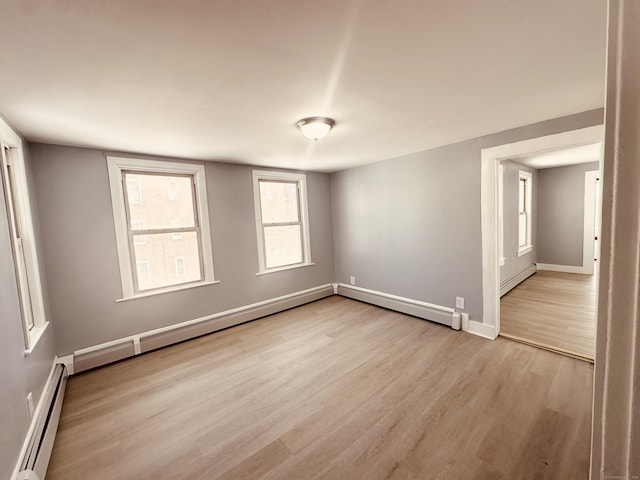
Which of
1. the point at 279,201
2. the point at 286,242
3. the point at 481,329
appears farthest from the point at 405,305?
the point at 279,201


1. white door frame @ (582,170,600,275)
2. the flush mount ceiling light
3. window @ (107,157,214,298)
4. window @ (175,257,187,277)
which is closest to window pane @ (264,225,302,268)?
window @ (107,157,214,298)

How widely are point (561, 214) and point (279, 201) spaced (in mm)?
5728

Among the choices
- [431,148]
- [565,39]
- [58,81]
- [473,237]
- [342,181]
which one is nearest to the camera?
[565,39]

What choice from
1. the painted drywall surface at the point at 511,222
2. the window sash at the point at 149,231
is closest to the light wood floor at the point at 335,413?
the window sash at the point at 149,231

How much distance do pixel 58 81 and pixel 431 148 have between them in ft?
11.0

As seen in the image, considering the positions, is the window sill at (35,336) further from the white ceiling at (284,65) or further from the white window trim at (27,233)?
the white ceiling at (284,65)

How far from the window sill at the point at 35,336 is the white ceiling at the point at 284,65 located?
63.1 inches

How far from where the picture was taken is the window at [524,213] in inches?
202

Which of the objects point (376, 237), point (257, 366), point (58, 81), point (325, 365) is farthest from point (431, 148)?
point (58, 81)

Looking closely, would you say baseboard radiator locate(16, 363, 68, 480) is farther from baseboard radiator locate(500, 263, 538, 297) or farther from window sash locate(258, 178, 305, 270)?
baseboard radiator locate(500, 263, 538, 297)

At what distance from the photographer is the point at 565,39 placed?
1.35 metres

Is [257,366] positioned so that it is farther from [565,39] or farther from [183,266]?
[565,39]

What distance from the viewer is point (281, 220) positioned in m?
4.30

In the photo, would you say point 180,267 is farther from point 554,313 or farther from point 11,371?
point 554,313
